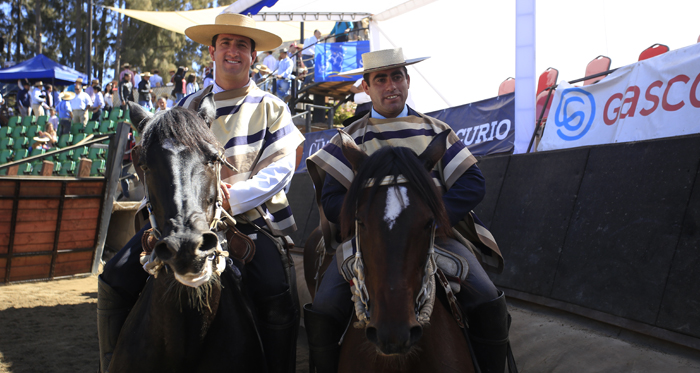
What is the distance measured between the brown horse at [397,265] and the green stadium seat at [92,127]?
63.4ft

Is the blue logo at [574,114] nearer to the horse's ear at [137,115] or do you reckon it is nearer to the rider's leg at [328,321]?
the rider's leg at [328,321]

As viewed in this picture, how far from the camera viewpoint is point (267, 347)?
2.97m

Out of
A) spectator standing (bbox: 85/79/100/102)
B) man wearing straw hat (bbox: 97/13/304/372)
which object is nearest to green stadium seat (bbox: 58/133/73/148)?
spectator standing (bbox: 85/79/100/102)

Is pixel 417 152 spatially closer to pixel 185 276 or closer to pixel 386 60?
pixel 386 60

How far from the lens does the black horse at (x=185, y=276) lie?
2053 mm

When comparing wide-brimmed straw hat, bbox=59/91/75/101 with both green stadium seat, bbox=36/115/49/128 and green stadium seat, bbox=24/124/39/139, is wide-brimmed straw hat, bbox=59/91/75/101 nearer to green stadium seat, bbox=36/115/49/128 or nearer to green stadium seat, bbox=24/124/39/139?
green stadium seat, bbox=36/115/49/128

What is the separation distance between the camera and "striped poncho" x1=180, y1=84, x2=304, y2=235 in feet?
10.4

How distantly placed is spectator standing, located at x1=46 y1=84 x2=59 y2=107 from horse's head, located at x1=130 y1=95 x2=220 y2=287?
22.9m

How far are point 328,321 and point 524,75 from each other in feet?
14.8

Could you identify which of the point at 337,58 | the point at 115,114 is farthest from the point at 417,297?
the point at 115,114

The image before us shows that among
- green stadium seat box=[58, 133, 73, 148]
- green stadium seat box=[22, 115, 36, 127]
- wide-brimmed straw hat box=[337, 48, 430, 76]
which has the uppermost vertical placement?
wide-brimmed straw hat box=[337, 48, 430, 76]

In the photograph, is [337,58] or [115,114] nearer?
[337,58]

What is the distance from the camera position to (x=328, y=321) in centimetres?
272

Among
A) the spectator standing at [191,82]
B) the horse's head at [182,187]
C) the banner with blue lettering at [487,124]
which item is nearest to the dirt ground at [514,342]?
the banner with blue lettering at [487,124]
